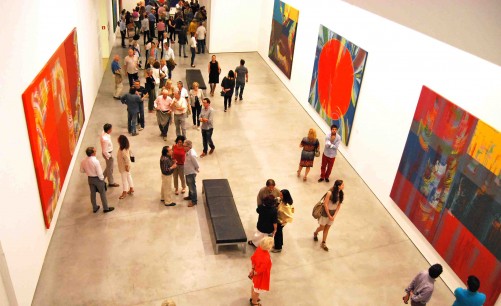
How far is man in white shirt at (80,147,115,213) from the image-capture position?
24.2 ft

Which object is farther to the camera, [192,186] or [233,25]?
[233,25]

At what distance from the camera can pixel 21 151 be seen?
5.67 metres

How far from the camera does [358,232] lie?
328 inches

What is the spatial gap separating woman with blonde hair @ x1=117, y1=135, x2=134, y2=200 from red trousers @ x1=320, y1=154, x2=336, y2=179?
4.34 m

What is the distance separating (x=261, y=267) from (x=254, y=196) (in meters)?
3.25

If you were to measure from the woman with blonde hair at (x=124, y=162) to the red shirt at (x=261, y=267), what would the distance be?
354 centimetres

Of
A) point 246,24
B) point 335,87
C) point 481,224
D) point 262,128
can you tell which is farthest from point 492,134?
point 246,24

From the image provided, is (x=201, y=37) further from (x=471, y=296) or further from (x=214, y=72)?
(x=471, y=296)

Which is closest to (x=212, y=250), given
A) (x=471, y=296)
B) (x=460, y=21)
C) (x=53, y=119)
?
(x=53, y=119)

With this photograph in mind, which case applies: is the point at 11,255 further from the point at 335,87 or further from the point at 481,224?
the point at 335,87

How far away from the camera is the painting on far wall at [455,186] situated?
6.25 m

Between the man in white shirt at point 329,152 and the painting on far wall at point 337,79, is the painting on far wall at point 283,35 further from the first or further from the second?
the man in white shirt at point 329,152

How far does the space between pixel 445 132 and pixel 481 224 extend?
66.3 inches

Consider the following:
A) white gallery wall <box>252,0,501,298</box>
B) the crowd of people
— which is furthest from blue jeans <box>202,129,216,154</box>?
white gallery wall <box>252,0,501,298</box>
